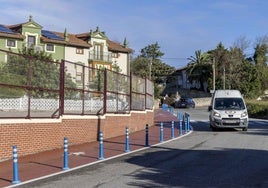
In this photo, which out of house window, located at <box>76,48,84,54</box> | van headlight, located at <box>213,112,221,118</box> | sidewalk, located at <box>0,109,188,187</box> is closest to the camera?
sidewalk, located at <box>0,109,188,187</box>

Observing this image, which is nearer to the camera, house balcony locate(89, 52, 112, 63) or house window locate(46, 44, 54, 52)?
house window locate(46, 44, 54, 52)

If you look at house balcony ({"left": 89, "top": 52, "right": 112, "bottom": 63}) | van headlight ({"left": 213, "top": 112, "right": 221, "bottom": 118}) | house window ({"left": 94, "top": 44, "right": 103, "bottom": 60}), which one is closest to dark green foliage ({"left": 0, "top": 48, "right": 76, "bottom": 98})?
van headlight ({"left": 213, "top": 112, "right": 221, "bottom": 118})

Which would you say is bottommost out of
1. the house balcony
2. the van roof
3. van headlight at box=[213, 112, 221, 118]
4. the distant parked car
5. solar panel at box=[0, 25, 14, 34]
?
van headlight at box=[213, 112, 221, 118]

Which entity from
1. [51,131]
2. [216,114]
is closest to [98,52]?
[216,114]

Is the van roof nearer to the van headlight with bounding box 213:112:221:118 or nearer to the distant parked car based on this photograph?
the van headlight with bounding box 213:112:221:118

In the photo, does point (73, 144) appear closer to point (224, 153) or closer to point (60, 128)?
point (60, 128)

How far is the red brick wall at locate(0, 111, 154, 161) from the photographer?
1412cm

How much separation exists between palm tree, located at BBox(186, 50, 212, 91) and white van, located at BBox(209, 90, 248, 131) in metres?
62.8

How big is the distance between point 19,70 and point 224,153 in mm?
7019

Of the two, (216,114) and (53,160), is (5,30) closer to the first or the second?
(216,114)

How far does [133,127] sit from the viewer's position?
26.0m

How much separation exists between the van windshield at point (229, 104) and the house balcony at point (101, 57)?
37.6m

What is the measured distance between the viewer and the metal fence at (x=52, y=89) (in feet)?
48.4

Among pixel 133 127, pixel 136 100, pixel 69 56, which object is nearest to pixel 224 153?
pixel 133 127
